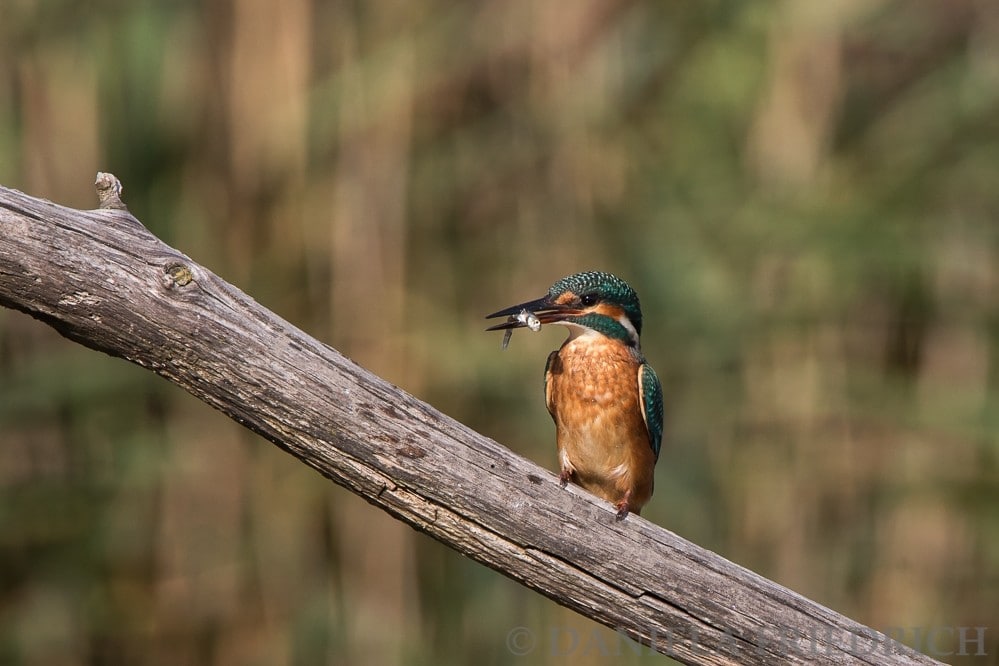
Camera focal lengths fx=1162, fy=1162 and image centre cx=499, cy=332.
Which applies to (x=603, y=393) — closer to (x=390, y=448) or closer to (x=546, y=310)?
(x=546, y=310)

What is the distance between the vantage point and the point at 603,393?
8.67 ft

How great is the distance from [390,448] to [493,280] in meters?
2.10

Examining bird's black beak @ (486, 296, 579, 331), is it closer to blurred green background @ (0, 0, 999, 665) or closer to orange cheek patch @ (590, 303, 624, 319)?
orange cheek patch @ (590, 303, 624, 319)

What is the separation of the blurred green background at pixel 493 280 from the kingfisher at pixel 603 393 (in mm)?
1188

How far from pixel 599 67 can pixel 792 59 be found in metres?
0.65

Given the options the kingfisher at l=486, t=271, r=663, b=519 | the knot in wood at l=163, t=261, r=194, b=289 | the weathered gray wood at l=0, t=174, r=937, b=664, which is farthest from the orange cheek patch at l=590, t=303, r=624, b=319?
the knot in wood at l=163, t=261, r=194, b=289

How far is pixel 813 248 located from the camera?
3916 mm

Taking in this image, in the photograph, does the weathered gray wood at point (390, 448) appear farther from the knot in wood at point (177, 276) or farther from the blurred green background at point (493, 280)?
the blurred green background at point (493, 280)

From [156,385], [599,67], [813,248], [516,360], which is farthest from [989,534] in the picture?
[156,385]

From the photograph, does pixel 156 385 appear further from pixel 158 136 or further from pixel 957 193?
pixel 957 193

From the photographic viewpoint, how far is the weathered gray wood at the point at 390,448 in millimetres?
1733

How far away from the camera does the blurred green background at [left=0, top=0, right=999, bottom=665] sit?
3.67 m

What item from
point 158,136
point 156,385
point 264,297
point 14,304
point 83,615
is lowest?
point 14,304

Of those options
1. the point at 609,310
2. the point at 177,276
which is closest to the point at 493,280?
the point at 609,310
